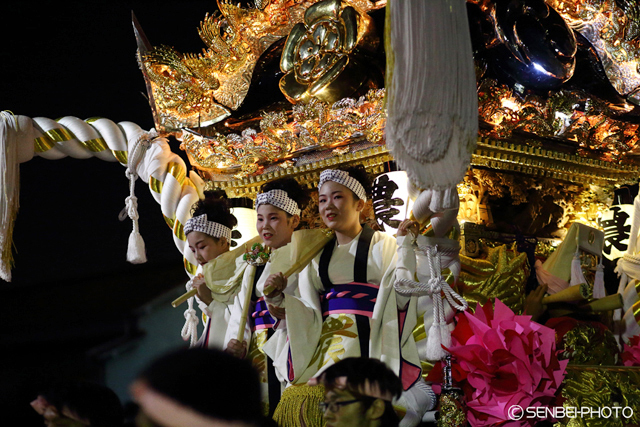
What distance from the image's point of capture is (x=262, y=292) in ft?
9.37

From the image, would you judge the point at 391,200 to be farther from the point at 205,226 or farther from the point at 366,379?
the point at 366,379

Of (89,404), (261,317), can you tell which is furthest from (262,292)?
(89,404)

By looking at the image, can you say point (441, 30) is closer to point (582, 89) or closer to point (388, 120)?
point (388, 120)

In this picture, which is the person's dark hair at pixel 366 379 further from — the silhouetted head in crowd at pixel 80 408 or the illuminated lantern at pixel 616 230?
the illuminated lantern at pixel 616 230

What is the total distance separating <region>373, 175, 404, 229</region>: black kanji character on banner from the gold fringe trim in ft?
2.88

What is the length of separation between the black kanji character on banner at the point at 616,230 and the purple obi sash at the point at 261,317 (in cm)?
186

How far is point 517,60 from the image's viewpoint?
308 cm

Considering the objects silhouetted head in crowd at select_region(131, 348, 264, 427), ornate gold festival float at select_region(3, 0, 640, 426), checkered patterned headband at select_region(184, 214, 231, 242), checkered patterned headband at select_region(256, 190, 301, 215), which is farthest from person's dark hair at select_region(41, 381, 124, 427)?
checkered patterned headband at select_region(184, 214, 231, 242)

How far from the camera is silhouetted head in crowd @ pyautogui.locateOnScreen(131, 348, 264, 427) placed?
1.00 meters

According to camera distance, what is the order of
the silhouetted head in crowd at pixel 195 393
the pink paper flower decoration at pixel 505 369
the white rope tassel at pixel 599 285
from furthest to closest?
the white rope tassel at pixel 599 285 → the pink paper flower decoration at pixel 505 369 → the silhouetted head in crowd at pixel 195 393

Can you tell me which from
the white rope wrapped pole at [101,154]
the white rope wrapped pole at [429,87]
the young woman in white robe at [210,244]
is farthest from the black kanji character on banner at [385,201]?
the white rope wrapped pole at [429,87]

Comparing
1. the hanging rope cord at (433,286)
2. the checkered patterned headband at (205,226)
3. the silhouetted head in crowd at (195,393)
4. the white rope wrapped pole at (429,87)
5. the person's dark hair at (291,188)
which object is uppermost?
the white rope wrapped pole at (429,87)

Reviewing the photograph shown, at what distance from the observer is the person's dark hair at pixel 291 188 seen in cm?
321

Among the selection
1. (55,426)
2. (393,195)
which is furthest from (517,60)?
(55,426)
